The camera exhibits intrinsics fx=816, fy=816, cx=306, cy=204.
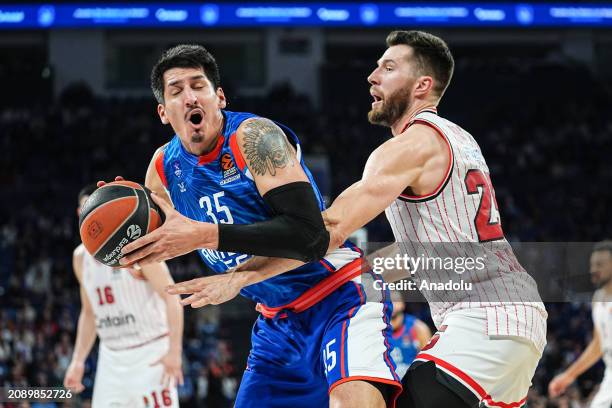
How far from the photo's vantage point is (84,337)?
6.11 m

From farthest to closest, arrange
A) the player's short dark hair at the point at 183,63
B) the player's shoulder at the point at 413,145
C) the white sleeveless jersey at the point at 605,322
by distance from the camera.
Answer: the white sleeveless jersey at the point at 605,322 < the player's short dark hair at the point at 183,63 < the player's shoulder at the point at 413,145

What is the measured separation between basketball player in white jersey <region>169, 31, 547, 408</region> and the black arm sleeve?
0.35ft

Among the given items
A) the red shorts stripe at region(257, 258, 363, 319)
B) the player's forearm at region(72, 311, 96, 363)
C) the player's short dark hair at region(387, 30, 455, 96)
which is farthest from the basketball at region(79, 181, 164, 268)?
the player's forearm at region(72, 311, 96, 363)

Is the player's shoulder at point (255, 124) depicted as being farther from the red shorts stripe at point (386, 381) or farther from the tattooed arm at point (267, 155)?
the red shorts stripe at point (386, 381)

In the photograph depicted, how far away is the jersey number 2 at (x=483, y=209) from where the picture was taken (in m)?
3.22

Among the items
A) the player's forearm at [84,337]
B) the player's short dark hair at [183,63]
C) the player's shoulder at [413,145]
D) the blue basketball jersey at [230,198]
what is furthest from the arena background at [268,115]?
the player's shoulder at [413,145]

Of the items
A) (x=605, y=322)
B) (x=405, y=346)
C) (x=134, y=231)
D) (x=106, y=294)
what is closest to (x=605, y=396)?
(x=605, y=322)

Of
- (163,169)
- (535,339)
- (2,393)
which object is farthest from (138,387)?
(535,339)

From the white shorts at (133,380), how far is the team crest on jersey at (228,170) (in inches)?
102

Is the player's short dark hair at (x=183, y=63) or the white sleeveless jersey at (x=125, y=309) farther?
the white sleeveless jersey at (x=125, y=309)

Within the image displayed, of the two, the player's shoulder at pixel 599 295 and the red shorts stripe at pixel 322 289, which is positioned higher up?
the red shorts stripe at pixel 322 289

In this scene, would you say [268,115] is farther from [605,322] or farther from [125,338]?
[125,338]

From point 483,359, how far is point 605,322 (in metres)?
4.96

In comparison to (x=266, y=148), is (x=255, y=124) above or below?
above
